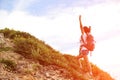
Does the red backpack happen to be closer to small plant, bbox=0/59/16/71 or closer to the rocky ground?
the rocky ground

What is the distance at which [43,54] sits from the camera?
1986 cm

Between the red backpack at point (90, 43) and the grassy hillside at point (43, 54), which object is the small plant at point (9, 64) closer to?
the grassy hillside at point (43, 54)

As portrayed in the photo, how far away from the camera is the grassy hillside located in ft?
63.4

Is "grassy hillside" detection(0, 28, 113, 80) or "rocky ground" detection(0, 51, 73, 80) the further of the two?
"grassy hillside" detection(0, 28, 113, 80)

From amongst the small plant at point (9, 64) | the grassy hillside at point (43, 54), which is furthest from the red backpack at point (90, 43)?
the small plant at point (9, 64)

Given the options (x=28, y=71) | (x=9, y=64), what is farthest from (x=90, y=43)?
(x=9, y=64)

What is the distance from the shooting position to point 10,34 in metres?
21.4

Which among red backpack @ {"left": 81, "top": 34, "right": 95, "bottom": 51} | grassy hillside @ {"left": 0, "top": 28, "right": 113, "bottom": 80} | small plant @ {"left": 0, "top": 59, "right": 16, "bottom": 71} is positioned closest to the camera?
small plant @ {"left": 0, "top": 59, "right": 16, "bottom": 71}

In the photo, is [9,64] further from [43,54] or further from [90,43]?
[90,43]

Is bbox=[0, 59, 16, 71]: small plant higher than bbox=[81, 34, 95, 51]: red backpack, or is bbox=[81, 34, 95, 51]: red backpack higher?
bbox=[81, 34, 95, 51]: red backpack

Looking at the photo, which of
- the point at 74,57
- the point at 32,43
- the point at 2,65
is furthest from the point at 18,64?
the point at 74,57

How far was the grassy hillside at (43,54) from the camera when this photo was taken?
63.4 ft

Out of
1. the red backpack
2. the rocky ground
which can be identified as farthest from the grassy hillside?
the red backpack

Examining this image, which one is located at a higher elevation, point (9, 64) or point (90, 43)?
point (90, 43)
